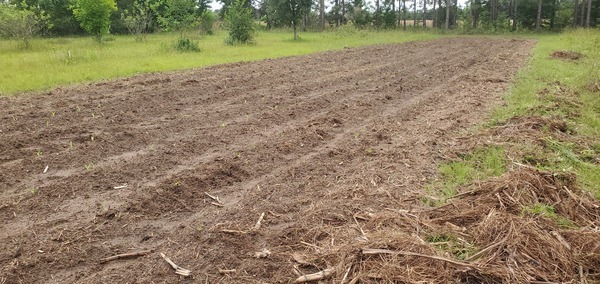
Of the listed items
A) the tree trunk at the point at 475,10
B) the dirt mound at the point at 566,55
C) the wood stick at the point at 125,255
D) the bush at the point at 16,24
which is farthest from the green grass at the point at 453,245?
the tree trunk at the point at 475,10

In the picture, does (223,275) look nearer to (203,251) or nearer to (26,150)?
(203,251)

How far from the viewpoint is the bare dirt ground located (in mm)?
3439

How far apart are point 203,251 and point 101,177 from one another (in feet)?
7.29

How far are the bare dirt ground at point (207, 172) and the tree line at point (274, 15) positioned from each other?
10.6 meters

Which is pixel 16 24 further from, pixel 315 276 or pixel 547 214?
pixel 547 214

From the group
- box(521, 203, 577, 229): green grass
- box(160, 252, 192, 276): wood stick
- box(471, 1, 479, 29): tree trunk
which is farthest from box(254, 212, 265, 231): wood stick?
box(471, 1, 479, 29): tree trunk

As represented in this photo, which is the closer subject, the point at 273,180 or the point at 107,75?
the point at 273,180

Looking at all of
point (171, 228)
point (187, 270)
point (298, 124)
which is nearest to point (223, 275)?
point (187, 270)

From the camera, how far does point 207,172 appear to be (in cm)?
506

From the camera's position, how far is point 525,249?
317 cm

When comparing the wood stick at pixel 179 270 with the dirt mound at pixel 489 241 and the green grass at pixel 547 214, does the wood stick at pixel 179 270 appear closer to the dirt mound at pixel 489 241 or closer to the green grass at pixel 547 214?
the dirt mound at pixel 489 241

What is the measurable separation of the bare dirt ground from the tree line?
34.9 feet

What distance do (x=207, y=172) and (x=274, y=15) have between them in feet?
91.8

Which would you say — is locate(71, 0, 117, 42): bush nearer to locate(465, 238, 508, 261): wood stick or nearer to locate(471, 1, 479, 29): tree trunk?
locate(465, 238, 508, 261): wood stick
